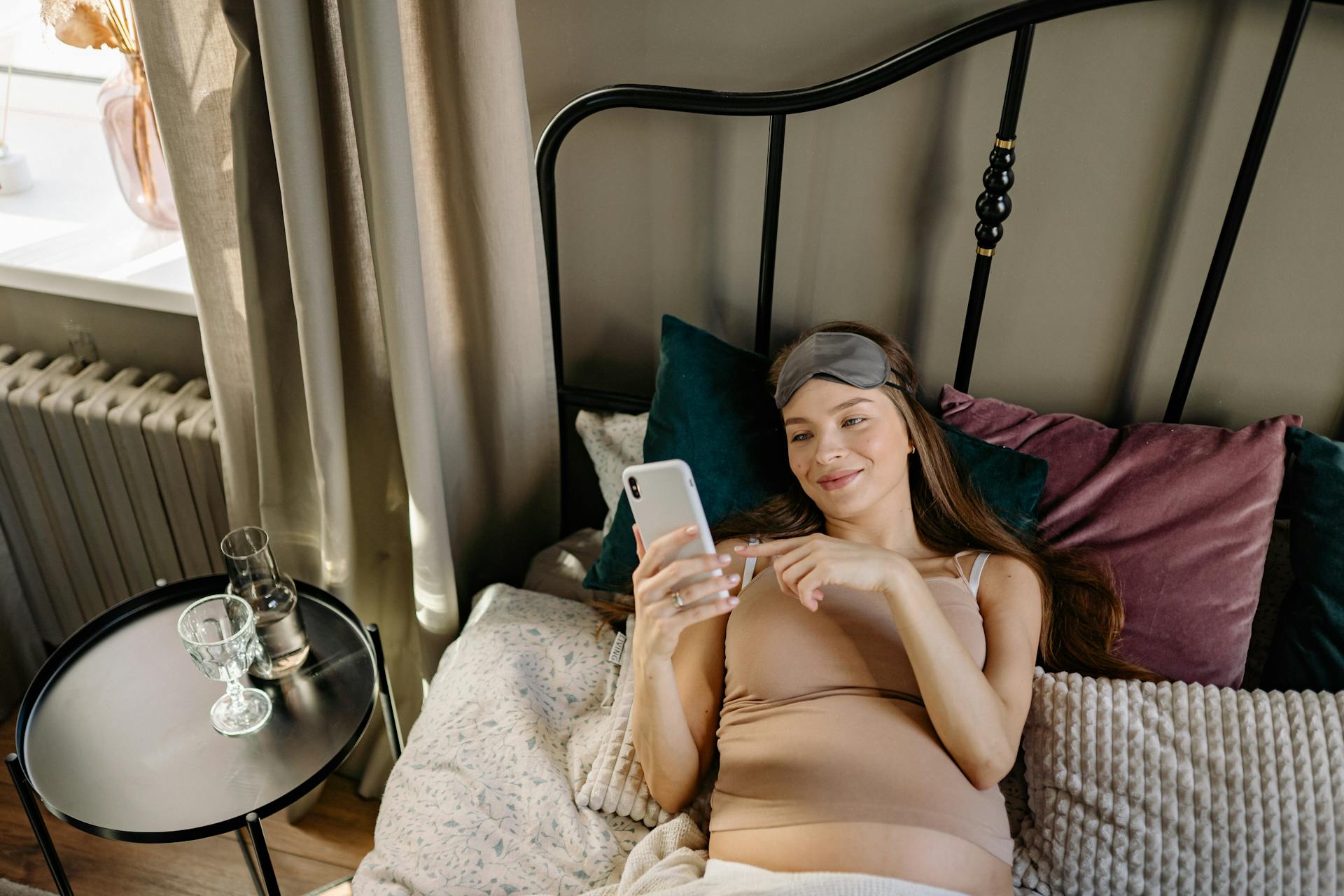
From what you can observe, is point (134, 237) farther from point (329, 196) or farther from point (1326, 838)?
point (1326, 838)

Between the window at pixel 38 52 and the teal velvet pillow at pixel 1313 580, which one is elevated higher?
the window at pixel 38 52

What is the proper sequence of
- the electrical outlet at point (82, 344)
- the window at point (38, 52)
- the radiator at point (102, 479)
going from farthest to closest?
1. the window at point (38, 52)
2. the electrical outlet at point (82, 344)
3. the radiator at point (102, 479)

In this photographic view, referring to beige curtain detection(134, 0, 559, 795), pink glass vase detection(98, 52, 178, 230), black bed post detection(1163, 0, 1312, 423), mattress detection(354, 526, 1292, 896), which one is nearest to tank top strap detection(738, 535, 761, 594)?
mattress detection(354, 526, 1292, 896)

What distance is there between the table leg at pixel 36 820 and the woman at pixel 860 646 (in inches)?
29.0

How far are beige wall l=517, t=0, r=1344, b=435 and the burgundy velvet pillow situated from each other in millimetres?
138

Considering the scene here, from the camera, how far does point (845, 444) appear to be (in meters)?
1.17

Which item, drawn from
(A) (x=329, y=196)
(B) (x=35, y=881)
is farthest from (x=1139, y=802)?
(B) (x=35, y=881)

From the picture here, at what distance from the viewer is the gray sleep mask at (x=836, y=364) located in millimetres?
1190

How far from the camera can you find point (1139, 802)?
1.07 meters

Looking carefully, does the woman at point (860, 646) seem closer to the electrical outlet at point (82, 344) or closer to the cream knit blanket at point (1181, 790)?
the cream knit blanket at point (1181, 790)

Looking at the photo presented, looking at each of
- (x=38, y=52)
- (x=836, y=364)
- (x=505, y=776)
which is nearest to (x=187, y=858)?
(x=505, y=776)

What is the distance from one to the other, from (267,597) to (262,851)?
32 centimetres

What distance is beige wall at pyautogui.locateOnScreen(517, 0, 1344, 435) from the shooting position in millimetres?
1218

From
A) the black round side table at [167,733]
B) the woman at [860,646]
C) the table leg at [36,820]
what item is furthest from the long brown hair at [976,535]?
the table leg at [36,820]
